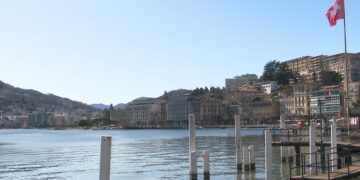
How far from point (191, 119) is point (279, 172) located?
9.92 meters

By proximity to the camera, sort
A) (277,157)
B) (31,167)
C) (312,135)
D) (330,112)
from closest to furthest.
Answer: (312,135) → (277,157) → (31,167) → (330,112)

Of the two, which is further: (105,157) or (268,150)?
(268,150)

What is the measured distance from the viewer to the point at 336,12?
124ft

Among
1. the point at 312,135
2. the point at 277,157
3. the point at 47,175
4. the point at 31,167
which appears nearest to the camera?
the point at 312,135

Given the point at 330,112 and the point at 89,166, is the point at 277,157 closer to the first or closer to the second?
the point at 89,166

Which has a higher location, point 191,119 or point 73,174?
point 191,119

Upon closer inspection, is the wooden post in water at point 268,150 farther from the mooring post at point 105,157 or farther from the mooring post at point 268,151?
the mooring post at point 105,157

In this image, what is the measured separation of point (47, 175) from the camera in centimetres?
4181

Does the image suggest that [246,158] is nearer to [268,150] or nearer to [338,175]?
[268,150]

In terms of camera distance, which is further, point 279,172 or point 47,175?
point 47,175

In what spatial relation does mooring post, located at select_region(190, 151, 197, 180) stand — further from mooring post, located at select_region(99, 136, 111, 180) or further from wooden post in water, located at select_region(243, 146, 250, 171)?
mooring post, located at select_region(99, 136, 111, 180)

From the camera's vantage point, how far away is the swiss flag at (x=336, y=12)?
37.6 metres

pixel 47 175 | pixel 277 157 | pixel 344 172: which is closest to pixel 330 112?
pixel 277 157

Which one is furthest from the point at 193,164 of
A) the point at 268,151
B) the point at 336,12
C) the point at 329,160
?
the point at 336,12
